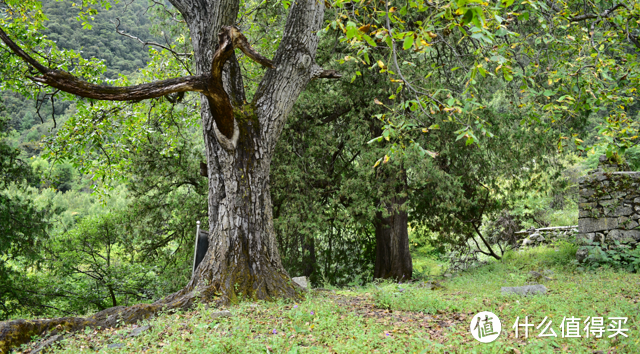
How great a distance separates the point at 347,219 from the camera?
838 cm

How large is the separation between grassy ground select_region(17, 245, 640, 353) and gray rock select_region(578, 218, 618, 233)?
2.69m

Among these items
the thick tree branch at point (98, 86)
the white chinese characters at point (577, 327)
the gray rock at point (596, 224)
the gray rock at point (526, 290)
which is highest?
the thick tree branch at point (98, 86)

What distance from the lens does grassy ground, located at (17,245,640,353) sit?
10.9 feet

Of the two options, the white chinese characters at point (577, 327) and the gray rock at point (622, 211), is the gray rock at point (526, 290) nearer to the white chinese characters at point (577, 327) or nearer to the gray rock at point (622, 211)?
the white chinese characters at point (577, 327)

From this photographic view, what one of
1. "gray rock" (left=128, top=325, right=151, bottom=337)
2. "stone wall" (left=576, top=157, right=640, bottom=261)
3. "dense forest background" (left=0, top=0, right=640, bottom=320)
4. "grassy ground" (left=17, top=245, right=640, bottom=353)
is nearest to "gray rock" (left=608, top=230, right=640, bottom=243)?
"stone wall" (left=576, top=157, right=640, bottom=261)

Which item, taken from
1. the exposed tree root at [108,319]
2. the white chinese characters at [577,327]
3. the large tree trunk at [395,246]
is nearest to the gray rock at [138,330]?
the exposed tree root at [108,319]

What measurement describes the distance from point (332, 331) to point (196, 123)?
7.97m

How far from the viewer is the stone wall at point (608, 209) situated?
8.12 m

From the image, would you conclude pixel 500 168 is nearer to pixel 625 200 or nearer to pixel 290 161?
pixel 625 200

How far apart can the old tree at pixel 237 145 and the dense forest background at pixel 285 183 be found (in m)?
1.90

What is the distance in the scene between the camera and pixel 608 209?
8.31m

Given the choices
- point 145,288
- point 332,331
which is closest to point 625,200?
point 332,331

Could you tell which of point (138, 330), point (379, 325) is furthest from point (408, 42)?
point (138, 330)

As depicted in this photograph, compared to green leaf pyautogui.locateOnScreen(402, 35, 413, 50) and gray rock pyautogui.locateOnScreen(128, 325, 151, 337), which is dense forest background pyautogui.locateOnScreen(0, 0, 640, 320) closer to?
gray rock pyautogui.locateOnScreen(128, 325, 151, 337)
